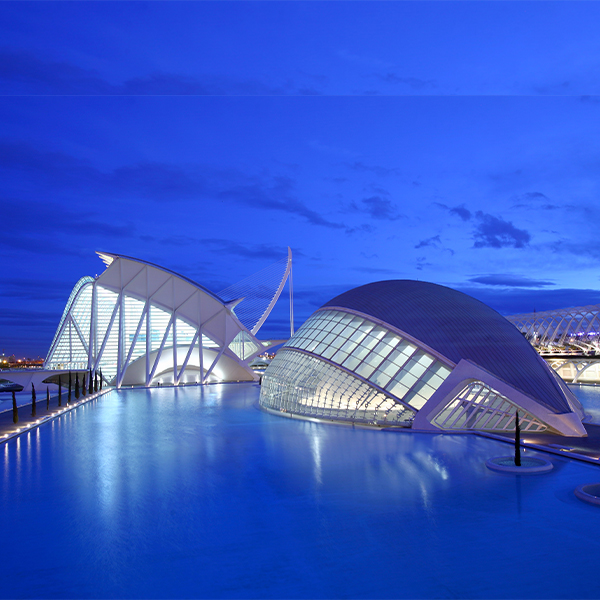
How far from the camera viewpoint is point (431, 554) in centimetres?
731

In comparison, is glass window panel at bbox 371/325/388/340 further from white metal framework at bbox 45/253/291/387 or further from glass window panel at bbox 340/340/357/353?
white metal framework at bbox 45/253/291/387

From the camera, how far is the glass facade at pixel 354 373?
61.5 feet

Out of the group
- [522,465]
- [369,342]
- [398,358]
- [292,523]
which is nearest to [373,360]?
[398,358]

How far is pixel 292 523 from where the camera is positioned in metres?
8.77

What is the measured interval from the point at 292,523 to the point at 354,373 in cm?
1153

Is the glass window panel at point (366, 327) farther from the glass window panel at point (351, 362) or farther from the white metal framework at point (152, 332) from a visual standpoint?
the white metal framework at point (152, 332)

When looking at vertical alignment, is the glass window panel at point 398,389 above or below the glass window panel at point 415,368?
below

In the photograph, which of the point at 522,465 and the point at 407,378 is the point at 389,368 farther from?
A: the point at 522,465

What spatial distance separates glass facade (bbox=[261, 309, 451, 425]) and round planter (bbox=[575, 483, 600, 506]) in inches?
318

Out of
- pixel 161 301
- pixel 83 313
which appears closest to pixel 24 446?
pixel 161 301

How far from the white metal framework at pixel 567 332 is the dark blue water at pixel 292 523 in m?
51.2

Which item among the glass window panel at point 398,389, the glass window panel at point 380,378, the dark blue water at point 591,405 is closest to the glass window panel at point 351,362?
the glass window panel at point 380,378

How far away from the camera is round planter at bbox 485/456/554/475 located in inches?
468

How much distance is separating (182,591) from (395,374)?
13.7 m
